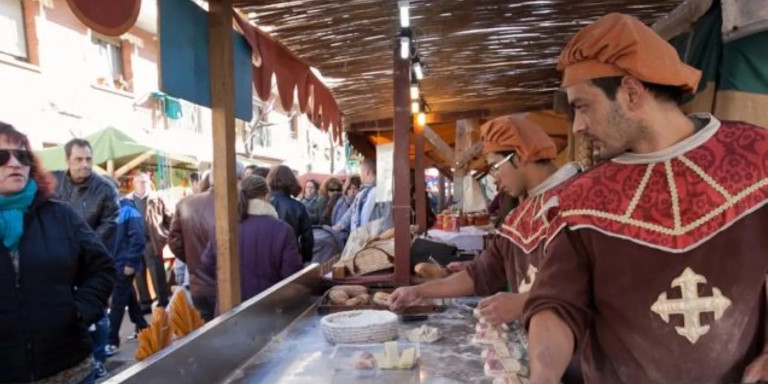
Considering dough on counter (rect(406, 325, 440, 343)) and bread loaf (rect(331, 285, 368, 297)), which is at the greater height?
bread loaf (rect(331, 285, 368, 297))

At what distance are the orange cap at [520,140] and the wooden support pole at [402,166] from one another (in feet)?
3.45

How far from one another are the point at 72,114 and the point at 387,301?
11247 millimetres

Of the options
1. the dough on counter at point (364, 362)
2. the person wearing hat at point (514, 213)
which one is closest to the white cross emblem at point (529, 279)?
the person wearing hat at point (514, 213)

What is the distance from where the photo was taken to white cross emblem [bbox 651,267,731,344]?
53.9 inches

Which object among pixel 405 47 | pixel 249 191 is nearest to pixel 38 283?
pixel 249 191

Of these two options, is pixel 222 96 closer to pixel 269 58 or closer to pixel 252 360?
pixel 269 58

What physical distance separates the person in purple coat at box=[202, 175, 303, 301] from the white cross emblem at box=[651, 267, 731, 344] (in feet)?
9.18

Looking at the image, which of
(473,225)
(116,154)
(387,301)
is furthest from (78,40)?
(387,301)

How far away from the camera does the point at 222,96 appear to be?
2805 mm

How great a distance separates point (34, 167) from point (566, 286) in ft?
8.58

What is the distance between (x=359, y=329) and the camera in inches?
103

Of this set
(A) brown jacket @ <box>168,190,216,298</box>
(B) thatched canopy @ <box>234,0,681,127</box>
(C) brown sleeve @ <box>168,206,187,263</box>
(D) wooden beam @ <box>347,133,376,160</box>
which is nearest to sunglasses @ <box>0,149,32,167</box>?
(B) thatched canopy @ <box>234,0,681,127</box>

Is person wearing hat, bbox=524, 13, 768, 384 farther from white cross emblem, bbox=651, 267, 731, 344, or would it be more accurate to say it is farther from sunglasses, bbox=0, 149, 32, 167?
sunglasses, bbox=0, 149, 32, 167

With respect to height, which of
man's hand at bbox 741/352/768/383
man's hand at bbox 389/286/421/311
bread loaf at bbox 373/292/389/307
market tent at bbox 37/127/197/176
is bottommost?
bread loaf at bbox 373/292/389/307
